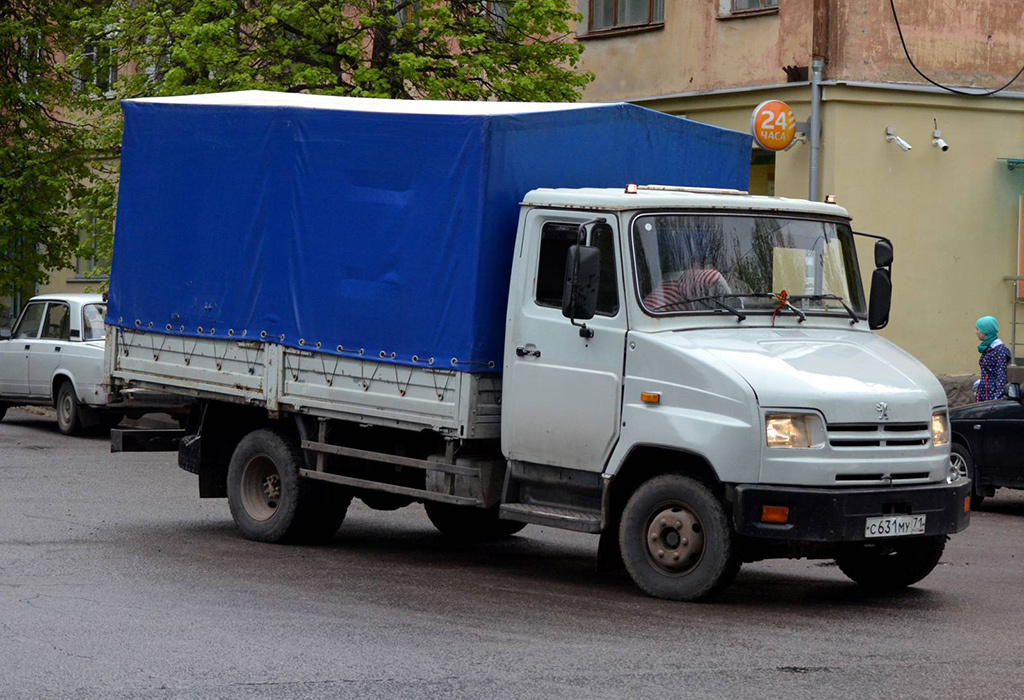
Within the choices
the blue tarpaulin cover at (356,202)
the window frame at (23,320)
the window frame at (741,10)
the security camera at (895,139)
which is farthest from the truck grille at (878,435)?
the window frame at (23,320)

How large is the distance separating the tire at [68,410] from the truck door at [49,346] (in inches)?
12.6

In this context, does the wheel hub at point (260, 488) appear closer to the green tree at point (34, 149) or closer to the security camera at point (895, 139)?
the security camera at point (895, 139)

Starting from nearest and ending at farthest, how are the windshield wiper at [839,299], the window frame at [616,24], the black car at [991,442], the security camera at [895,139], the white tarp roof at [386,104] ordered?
the windshield wiper at [839,299] → the white tarp roof at [386,104] → the black car at [991,442] → the security camera at [895,139] → the window frame at [616,24]

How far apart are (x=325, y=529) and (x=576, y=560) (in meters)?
1.80

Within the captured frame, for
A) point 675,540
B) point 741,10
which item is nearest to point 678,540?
point 675,540

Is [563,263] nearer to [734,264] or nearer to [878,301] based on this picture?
Answer: [734,264]

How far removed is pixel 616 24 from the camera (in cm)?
2544

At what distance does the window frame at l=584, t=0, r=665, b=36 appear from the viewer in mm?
24609

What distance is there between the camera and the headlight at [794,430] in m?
8.91

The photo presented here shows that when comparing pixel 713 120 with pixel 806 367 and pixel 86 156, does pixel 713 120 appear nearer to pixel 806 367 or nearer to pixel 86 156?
pixel 86 156

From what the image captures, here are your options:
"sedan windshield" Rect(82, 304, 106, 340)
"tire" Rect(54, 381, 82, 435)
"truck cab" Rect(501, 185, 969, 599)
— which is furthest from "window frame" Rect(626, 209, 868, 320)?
"sedan windshield" Rect(82, 304, 106, 340)

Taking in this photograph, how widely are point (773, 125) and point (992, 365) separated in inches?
235

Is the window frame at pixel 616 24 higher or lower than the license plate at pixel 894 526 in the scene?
higher

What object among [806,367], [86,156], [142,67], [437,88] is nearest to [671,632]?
[806,367]
